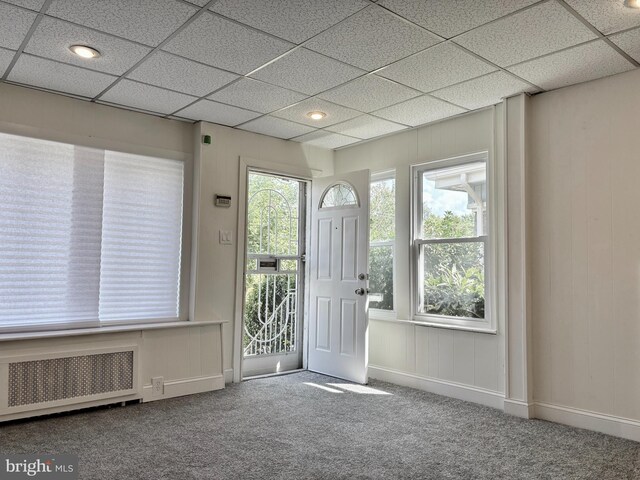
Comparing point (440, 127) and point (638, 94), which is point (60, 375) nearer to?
point (440, 127)

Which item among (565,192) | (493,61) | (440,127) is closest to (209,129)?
(440,127)

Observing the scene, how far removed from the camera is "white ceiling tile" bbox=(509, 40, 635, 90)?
2996 millimetres

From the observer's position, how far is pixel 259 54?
310 cm

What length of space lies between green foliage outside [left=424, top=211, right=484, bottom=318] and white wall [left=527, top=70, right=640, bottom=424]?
562mm

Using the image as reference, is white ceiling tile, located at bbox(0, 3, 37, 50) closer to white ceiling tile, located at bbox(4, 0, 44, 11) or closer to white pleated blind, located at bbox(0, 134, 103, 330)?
white ceiling tile, located at bbox(4, 0, 44, 11)

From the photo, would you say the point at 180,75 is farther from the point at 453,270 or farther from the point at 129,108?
the point at 453,270

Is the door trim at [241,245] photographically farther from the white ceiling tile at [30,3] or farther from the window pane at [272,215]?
the white ceiling tile at [30,3]

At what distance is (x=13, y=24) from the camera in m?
2.72

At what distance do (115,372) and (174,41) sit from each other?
99.8 inches

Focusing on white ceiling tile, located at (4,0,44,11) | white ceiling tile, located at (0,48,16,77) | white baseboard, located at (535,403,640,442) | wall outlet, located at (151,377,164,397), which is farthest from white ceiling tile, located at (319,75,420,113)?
wall outlet, located at (151,377,164,397)

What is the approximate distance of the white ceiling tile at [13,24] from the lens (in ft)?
→ 8.49

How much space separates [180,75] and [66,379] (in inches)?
94.1

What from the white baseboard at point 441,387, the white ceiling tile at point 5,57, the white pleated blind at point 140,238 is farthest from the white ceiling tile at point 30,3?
the white baseboard at point 441,387

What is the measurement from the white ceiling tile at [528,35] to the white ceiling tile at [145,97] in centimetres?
224
